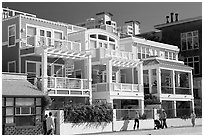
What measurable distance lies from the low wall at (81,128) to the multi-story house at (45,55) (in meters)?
3.19

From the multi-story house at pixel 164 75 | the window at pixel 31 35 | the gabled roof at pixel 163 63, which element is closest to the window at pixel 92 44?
the multi-story house at pixel 164 75

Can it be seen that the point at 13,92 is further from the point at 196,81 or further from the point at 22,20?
the point at 196,81

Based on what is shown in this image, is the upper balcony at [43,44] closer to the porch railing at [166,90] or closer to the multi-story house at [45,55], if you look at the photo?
the multi-story house at [45,55]

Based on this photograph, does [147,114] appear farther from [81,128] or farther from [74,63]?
[81,128]

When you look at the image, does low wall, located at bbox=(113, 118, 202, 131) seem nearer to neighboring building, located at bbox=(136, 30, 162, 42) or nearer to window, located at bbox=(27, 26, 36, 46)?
window, located at bbox=(27, 26, 36, 46)

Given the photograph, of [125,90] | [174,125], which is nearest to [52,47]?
[125,90]

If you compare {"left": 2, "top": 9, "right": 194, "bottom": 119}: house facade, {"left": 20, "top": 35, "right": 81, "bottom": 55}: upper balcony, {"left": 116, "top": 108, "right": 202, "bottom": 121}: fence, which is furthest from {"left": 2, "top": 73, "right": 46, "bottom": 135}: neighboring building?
{"left": 116, "top": 108, "right": 202, "bottom": 121}: fence

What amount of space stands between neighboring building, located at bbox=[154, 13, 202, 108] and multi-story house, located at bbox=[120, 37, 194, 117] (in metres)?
2.42

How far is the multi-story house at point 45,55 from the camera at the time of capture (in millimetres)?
30270

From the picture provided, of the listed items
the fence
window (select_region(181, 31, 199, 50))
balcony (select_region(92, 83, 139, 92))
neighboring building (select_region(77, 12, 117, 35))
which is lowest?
the fence

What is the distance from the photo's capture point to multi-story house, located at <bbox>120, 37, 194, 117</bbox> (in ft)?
128

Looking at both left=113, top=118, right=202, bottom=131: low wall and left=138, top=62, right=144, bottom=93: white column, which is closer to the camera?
left=113, top=118, right=202, bottom=131: low wall

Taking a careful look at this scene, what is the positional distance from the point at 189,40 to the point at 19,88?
97.2ft

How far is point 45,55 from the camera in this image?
1164 inches
